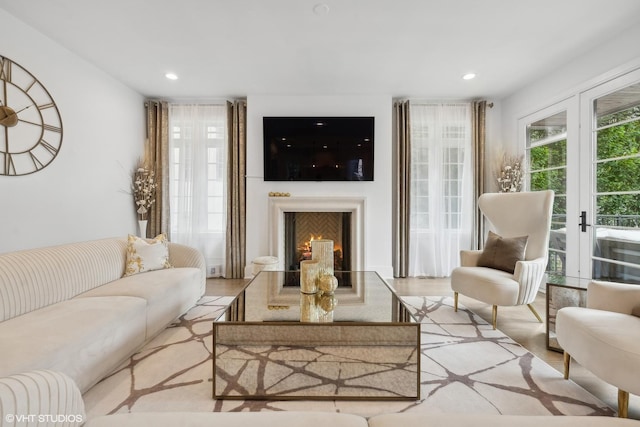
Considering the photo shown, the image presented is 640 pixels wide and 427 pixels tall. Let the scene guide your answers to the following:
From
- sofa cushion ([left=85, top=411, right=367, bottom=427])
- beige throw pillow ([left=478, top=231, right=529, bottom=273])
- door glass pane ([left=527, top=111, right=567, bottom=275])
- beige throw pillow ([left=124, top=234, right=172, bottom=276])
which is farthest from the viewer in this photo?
door glass pane ([left=527, top=111, right=567, bottom=275])

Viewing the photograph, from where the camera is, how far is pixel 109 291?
7.20ft

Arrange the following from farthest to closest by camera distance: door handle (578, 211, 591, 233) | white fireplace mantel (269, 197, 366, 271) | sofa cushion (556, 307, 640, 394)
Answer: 1. white fireplace mantel (269, 197, 366, 271)
2. door handle (578, 211, 591, 233)
3. sofa cushion (556, 307, 640, 394)

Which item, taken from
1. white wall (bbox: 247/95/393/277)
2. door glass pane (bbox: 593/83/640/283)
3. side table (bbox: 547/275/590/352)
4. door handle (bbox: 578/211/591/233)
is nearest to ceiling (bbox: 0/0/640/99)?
white wall (bbox: 247/95/393/277)

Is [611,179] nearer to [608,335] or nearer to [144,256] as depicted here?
[608,335]

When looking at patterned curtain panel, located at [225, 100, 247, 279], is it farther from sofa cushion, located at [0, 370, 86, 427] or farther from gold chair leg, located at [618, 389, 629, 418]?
gold chair leg, located at [618, 389, 629, 418]

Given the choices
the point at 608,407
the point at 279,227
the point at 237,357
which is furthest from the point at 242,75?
the point at 608,407

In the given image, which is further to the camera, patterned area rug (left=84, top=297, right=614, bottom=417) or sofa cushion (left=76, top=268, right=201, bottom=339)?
sofa cushion (left=76, top=268, right=201, bottom=339)

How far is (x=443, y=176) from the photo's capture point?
4227 mm

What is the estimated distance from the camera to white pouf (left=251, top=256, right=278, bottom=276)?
3.76 m

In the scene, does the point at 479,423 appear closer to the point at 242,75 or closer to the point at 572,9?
the point at 572,9

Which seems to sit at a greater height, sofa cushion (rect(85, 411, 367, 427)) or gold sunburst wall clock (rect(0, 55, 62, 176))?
gold sunburst wall clock (rect(0, 55, 62, 176))

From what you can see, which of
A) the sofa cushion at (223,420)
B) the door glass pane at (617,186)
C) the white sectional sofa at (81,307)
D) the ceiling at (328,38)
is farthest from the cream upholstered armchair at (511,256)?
Result: the white sectional sofa at (81,307)

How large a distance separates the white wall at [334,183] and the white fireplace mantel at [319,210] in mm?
119

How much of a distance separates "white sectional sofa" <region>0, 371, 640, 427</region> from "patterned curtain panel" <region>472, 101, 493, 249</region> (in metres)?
3.65
